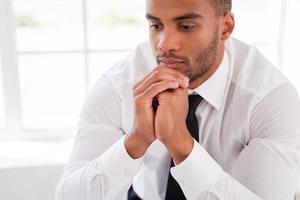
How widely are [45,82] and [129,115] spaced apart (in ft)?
Answer: 2.68

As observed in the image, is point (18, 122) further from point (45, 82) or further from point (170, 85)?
point (170, 85)

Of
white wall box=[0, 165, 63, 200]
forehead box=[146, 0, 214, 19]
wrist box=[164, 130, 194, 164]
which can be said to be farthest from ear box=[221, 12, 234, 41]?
white wall box=[0, 165, 63, 200]

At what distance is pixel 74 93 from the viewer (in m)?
1.96

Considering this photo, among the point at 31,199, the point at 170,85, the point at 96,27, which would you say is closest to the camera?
the point at 170,85

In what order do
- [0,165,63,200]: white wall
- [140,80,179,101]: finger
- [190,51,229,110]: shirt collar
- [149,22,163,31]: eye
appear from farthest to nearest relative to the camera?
[0,165,63,200]: white wall → [190,51,229,110]: shirt collar → [149,22,163,31]: eye → [140,80,179,101]: finger

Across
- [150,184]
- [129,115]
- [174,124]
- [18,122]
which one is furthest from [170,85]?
[18,122]

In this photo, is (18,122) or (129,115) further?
(18,122)

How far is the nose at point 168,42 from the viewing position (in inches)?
42.6

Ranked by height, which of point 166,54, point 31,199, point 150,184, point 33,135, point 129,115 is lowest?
point 31,199

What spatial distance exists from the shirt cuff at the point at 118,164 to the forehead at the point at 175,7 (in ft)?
1.17

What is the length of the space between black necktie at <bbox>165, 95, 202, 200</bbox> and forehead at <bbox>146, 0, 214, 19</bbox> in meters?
0.27

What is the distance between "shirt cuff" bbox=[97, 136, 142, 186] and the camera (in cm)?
111

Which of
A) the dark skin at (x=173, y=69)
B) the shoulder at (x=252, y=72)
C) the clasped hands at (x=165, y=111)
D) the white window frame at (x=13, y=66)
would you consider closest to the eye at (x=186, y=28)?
the dark skin at (x=173, y=69)

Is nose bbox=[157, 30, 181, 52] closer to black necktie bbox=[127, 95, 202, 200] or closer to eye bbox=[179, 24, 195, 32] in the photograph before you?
eye bbox=[179, 24, 195, 32]
